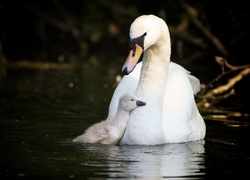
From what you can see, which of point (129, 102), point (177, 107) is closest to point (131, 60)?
point (129, 102)

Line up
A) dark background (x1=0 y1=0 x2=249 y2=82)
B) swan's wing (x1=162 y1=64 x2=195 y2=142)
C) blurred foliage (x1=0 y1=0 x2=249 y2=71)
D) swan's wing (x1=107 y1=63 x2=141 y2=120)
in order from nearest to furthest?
swan's wing (x1=162 y1=64 x2=195 y2=142)
swan's wing (x1=107 y1=63 x2=141 y2=120)
dark background (x1=0 y1=0 x2=249 y2=82)
blurred foliage (x1=0 y1=0 x2=249 y2=71)

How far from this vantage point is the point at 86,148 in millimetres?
8680

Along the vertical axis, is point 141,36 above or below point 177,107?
above

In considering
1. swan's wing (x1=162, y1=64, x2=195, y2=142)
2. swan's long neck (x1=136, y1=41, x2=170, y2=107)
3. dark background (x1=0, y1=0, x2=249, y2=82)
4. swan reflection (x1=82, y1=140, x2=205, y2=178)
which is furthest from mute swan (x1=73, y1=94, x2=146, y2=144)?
dark background (x1=0, y1=0, x2=249, y2=82)

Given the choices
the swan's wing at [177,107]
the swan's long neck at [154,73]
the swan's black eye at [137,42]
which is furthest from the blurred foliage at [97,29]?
the swan's black eye at [137,42]

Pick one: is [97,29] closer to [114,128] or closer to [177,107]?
[177,107]

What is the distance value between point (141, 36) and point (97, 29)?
1564 cm

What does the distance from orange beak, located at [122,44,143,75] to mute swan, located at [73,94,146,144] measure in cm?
67

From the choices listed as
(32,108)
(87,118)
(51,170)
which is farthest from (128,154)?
(32,108)

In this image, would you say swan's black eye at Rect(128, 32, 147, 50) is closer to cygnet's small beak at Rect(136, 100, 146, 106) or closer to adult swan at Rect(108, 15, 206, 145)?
adult swan at Rect(108, 15, 206, 145)

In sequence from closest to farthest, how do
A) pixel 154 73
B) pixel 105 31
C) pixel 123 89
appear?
pixel 154 73
pixel 123 89
pixel 105 31

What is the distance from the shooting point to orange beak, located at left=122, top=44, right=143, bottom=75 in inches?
330

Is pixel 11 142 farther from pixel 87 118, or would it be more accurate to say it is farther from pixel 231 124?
pixel 231 124

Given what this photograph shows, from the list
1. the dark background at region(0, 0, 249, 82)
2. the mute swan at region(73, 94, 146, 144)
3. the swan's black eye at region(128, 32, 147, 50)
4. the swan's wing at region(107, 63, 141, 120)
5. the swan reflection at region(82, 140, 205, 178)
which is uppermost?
the dark background at region(0, 0, 249, 82)
